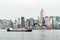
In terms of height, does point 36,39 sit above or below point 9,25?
below

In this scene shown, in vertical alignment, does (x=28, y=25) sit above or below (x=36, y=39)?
above

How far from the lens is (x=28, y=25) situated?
10.5m

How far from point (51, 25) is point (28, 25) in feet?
3.89

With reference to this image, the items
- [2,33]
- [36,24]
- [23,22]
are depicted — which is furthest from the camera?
[2,33]

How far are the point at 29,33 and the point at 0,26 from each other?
382 cm

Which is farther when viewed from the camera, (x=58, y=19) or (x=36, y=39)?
(x=36, y=39)

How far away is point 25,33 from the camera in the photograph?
531 inches

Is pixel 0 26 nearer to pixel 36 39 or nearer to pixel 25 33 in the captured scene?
pixel 36 39

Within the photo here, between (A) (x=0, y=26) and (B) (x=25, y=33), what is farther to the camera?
(B) (x=25, y=33)

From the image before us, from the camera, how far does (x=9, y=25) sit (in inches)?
396

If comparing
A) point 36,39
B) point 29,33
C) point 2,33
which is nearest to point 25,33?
point 29,33

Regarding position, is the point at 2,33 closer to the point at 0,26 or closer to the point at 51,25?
the point at 0,26

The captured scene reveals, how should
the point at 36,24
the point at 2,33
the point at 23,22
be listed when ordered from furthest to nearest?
the point at 2,33 < the point at 36,24 < the point at 23,22

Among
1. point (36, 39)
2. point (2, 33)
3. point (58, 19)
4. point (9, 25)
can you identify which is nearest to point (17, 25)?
point (9, 25)
